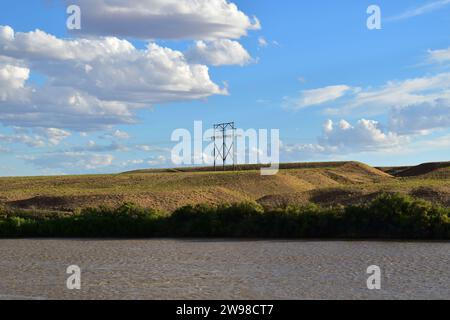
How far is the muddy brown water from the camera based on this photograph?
19062 millimetres

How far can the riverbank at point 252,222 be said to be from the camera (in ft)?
117

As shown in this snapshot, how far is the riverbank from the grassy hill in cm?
369

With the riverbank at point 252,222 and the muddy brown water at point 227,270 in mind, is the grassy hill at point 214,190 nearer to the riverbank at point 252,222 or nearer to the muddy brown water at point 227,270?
the riverbank at point 252,222

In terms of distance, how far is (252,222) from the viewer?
38.8m

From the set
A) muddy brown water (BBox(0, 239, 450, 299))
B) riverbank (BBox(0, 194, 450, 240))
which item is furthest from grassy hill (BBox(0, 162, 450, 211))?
muddy brown water (BBox(0, 239, 450, 299))

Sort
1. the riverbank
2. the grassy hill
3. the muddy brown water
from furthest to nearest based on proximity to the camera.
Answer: the grassy hill < the riverbank < the muddy brown water

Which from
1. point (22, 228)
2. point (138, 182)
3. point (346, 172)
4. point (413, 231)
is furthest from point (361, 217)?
point (346, 172)

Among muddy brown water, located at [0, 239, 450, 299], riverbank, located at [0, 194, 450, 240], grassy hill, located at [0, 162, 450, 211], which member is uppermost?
grassy hill, located at [0, 162, 450, 211]

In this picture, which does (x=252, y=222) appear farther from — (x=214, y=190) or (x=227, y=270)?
(x=214, y=190)

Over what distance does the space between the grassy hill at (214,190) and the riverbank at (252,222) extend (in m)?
3.69

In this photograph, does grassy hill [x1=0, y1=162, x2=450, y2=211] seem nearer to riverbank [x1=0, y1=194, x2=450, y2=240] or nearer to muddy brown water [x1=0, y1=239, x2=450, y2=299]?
riverbank [x1=0, y1=194, x2=450, y2=240]

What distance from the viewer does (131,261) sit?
27.2m

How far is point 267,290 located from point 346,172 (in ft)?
251

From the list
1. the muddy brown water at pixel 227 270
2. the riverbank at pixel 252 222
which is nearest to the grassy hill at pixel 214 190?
the riverbank at pixel 252 222
